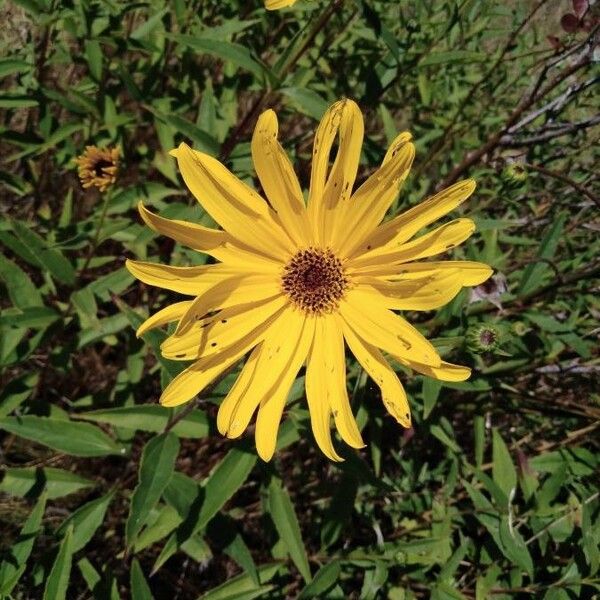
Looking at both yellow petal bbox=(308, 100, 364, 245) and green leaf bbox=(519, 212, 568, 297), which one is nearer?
yellow petal bbox=(308, 100, 364, 245)

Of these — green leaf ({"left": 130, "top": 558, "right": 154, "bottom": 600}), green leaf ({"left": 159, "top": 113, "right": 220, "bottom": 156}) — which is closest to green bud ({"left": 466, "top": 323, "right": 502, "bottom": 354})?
green leaf ({"left": 159, "top": 113, "right": 220, "bottom": 156})

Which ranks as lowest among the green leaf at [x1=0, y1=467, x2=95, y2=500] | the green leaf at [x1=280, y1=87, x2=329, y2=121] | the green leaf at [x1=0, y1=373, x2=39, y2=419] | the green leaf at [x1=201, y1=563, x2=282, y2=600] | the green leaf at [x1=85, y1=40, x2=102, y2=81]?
the green leaf at [x1=201, y1=563, x2=282, y2=600]

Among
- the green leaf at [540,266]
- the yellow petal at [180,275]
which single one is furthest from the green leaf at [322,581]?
the green leaf at [540,266]

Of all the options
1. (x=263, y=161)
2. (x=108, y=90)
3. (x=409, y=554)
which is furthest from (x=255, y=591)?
(x=108, y=90)

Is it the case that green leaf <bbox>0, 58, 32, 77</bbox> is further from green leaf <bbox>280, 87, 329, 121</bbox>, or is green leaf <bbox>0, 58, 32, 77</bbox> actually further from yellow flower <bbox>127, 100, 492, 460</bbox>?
yellow flower <bbox>127, 100, 492, 460</bbox>

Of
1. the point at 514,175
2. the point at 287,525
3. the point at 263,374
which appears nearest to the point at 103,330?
the point at 263,374

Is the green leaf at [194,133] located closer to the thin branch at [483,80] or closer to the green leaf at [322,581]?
the thin branch at [483,80]

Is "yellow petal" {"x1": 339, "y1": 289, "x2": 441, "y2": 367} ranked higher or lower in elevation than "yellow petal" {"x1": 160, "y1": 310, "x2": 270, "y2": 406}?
higher

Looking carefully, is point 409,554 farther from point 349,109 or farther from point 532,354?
point 349,109
